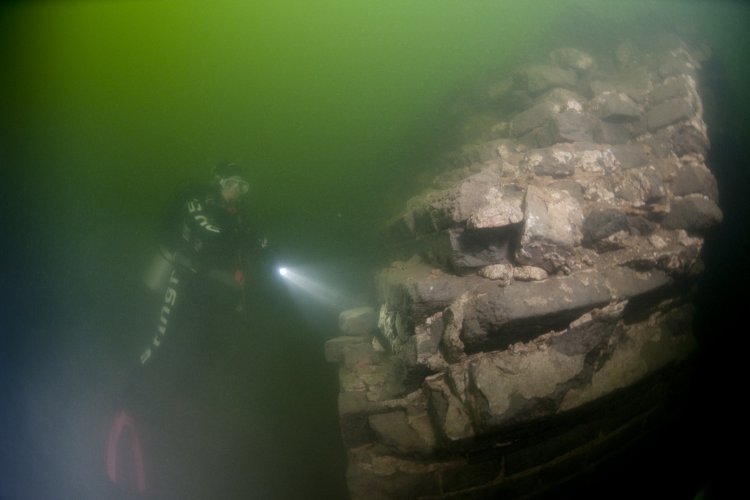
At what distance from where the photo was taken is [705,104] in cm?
324

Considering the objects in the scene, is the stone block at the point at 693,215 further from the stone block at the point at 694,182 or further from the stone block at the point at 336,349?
the stone block at the point at 336,349

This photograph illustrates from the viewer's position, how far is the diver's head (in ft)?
15.4

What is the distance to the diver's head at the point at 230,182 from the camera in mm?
4688

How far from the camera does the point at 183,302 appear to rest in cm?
429

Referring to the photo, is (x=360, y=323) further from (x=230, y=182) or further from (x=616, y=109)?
(x=616, y=109)

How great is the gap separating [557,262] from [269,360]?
4.94 meters

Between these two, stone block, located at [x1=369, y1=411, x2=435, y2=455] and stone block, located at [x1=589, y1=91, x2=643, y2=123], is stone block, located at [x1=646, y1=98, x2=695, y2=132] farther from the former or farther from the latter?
stone block, located at [x1=369, y1=411, x2=435, y2=455]

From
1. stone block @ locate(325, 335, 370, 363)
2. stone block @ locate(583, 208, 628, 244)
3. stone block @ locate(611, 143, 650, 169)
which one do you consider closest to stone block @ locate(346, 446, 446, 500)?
stone block @ locate(325, 335, 370, 363)

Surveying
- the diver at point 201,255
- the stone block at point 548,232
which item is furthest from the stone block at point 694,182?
the diver at point 201,255

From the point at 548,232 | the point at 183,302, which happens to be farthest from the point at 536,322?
the point at 183,302

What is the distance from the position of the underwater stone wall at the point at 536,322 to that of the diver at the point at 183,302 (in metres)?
2.55

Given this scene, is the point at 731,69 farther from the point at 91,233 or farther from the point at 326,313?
the point at 91,233

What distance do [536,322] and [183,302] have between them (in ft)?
14.5

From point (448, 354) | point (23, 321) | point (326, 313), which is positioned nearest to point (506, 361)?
point (448, 354)
